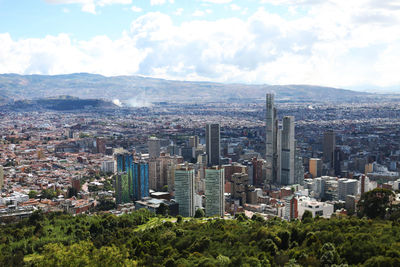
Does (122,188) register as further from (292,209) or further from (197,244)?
(197,244)

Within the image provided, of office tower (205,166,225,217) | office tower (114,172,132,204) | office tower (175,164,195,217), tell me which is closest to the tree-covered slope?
office tower (175,164,195,217)

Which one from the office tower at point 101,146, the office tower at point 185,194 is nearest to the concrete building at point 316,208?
the office tower at point 185,194

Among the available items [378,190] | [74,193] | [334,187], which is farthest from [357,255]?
[74,193]

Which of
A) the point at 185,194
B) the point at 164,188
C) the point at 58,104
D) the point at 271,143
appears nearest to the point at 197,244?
the point at 185,194

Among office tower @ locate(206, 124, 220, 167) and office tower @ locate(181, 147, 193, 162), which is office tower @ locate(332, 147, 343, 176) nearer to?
office tower @ locate(206, 124, 220, 167)

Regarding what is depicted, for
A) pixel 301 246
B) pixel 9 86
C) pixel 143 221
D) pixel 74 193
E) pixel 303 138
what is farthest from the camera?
pixel 9 86

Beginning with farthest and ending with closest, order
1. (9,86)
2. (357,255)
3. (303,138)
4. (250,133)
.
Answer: (9,86) → (250,133) → (303,138) → (357,255)

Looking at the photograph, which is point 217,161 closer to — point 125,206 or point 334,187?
point 334,187
